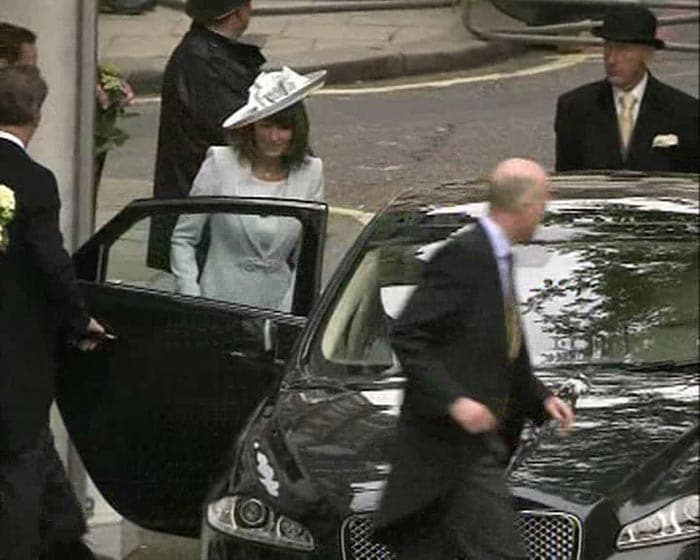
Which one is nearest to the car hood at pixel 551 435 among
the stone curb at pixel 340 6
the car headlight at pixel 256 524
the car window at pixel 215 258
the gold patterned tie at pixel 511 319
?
the car headlight at pixel 256 524

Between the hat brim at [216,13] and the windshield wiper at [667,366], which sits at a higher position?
the hat brim at [216,13]

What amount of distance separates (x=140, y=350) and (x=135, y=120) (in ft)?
25.1

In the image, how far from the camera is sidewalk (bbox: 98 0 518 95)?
1800cm

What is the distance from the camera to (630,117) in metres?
8.79

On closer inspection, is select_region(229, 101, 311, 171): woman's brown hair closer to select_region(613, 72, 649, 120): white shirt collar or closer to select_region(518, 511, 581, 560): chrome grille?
select_region(613, 72, 649, 120): white shirt collar

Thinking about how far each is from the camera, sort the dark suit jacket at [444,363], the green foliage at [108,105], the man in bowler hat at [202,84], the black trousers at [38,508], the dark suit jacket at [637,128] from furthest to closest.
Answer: the green foliage at [108,105] → the man in bowler hat at [202,84] → the dark suit jacket at [637,128] → the black trousers at [38,508] → the dark suit jacket at [444,363]

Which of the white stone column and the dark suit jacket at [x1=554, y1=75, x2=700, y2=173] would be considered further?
the dark suit jacket at [x1=554, y1=75, x2=700, y2=173]

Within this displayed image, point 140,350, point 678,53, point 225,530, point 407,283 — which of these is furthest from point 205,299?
point 678,53

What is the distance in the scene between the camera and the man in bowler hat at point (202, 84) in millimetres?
9219

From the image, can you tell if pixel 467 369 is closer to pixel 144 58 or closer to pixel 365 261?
pixel 365 261

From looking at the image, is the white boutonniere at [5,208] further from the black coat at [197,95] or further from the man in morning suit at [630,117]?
the man in morning suit at [630,117]

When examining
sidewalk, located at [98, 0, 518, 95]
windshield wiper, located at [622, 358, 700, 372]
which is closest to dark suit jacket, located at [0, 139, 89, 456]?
windshield wiper, located at [622, 358, 700, 372]

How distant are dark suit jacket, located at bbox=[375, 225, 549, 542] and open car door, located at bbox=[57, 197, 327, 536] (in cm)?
164

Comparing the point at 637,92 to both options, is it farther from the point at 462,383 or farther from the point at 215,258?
the point at 462,383
